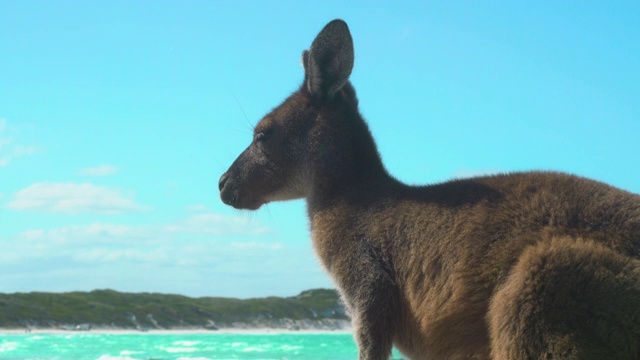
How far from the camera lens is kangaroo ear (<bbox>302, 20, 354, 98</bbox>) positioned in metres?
5.92

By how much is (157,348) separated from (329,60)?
58.5 metres

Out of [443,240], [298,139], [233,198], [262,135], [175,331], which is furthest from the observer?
[175,331]

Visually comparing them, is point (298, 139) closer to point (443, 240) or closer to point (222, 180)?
point (222, 180)

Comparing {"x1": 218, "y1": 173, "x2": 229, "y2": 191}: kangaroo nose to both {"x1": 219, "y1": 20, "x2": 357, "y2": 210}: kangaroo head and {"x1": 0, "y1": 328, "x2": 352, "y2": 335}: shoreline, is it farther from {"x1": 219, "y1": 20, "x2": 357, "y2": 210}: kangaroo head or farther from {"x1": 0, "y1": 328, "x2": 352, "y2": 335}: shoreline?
{"x1": 0, "y1": 328, "x2": 352, "y2": 335}: shoreline

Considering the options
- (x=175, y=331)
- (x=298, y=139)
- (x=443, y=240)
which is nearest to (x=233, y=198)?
(x=298, y=139)

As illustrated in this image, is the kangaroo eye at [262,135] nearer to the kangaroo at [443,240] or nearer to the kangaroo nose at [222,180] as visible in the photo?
the kangaroo at [443,240]

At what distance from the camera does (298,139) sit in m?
6.46

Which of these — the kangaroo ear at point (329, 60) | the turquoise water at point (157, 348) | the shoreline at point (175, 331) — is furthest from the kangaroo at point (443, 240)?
the shoreline at point (175, 331)

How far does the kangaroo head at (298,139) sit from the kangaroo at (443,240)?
0.01m

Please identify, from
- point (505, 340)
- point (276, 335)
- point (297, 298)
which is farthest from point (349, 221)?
point (297, 298)

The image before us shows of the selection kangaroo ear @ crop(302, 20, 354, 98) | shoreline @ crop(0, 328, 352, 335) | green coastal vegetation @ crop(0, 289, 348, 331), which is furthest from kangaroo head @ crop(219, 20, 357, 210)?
shoreline @ crop(0, 328, 352, 335)

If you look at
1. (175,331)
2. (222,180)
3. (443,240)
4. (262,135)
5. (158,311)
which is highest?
(158,311)

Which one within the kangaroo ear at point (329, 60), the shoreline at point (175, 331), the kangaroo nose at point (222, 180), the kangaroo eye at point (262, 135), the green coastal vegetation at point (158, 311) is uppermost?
the green coastal vegetation at point (158, 311)

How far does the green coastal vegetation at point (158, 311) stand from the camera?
83.9 metres
